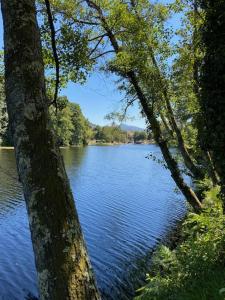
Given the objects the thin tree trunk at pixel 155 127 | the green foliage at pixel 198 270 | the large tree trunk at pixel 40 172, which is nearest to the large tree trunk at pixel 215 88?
the green foliage at pixel 198 270

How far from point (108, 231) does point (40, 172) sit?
19556 mm

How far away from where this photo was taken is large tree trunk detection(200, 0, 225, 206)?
20.0ft

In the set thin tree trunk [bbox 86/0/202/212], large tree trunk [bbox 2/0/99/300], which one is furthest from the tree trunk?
large tree trunk [bbox 2/0/99/300]

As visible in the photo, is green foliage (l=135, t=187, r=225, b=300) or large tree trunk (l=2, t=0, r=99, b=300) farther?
green foliage (l=135, t=187, r=225, b=300)

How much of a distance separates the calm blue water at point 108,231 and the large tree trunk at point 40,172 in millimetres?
2223

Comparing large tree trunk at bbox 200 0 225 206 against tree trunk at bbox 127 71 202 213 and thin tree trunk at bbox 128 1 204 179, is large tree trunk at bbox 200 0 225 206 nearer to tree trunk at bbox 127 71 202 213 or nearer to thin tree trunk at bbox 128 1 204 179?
thin tree trunk at bbox 128 1 204 179

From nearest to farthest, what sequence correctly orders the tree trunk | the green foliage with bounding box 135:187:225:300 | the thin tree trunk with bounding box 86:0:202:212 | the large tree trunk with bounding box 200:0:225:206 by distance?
the green foliage with bounding box 135:187:225:300 < the large tree trunk with bounding box 200:0:225:206 < the thin tree trunk with bounding box 86:0:202:212 < the tree trunk

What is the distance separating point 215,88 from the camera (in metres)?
6.27

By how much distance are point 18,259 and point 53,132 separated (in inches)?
584

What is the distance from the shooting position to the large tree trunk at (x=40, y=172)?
2641 mm

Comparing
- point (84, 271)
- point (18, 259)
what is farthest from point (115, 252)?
point (84, 271)

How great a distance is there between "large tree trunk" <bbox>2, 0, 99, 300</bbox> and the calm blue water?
7.29 ft

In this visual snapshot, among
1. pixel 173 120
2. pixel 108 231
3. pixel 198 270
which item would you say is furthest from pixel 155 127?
pixel 108 231

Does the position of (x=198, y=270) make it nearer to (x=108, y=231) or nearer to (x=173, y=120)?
(x=173, y=120)
